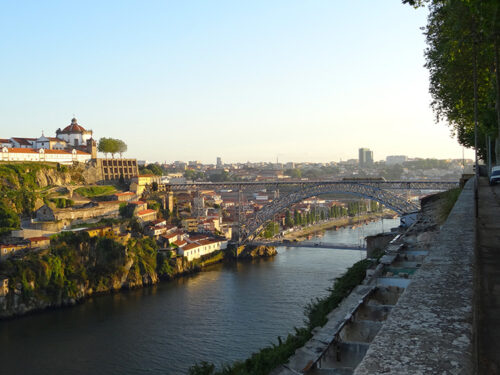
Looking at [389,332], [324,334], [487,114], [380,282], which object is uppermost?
[487,114]

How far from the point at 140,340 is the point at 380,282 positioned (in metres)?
10.8

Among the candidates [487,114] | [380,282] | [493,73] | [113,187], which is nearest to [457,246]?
[380,282]

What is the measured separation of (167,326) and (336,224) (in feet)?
78.9

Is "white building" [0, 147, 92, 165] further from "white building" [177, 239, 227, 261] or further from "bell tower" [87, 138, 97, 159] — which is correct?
"white building" [177, 239, 227, 261]

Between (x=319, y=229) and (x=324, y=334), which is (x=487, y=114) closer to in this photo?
(x=324, y=334)

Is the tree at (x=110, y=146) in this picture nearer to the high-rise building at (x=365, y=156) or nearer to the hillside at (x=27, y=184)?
the hillside at (x=27, y=184)

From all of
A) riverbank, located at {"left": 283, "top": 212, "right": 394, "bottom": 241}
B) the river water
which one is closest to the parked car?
the river water

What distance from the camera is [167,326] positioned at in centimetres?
1309

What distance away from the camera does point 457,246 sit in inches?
79.8

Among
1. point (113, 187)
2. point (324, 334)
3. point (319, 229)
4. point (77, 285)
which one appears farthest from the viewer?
point (319, 229)

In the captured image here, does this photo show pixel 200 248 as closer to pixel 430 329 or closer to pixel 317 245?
pixel 317 245

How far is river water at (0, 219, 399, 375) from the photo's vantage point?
1082 centimetres

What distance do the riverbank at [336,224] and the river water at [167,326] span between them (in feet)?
33.9

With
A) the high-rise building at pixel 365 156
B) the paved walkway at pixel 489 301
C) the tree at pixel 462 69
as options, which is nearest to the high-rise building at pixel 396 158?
the high-rise building at pixel 365 156
